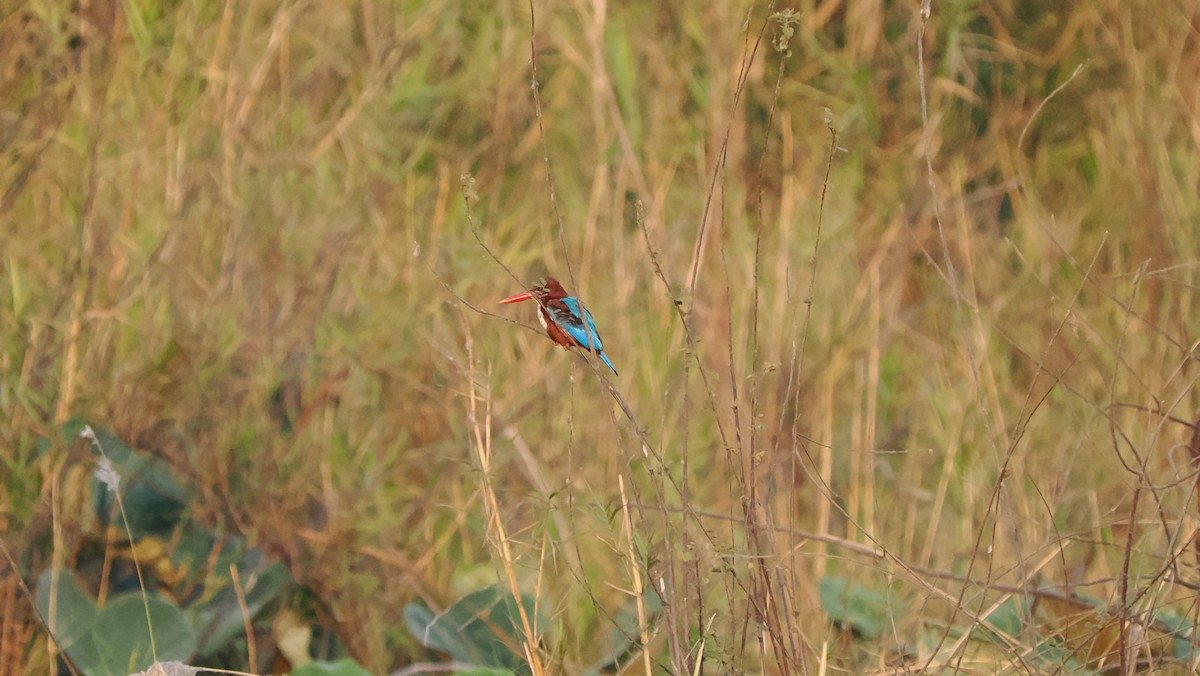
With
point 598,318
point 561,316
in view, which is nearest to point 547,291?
point 561,316

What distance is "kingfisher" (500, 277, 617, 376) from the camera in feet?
5.80

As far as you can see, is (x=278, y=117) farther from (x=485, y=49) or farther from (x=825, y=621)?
(x=825, y=621)

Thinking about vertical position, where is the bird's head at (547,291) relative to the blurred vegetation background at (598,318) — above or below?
above

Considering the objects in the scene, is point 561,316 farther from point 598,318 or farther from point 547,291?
point 598,318

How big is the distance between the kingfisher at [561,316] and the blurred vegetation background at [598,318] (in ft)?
0.29

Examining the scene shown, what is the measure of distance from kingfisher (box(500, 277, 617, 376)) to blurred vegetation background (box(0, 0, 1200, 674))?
9cm

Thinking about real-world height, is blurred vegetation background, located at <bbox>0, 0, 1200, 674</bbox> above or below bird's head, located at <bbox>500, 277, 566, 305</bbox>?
below

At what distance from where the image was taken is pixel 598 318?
3316 mm

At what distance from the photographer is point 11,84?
122 inches

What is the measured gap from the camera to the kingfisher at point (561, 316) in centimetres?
177

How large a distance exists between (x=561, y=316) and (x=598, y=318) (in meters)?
1.50

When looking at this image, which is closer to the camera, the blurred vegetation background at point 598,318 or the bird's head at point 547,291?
A: the bird's head at point 547,291

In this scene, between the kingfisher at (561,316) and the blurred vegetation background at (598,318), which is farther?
the blurred vegetation background at (598,318)

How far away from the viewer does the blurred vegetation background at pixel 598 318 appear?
220 cm
